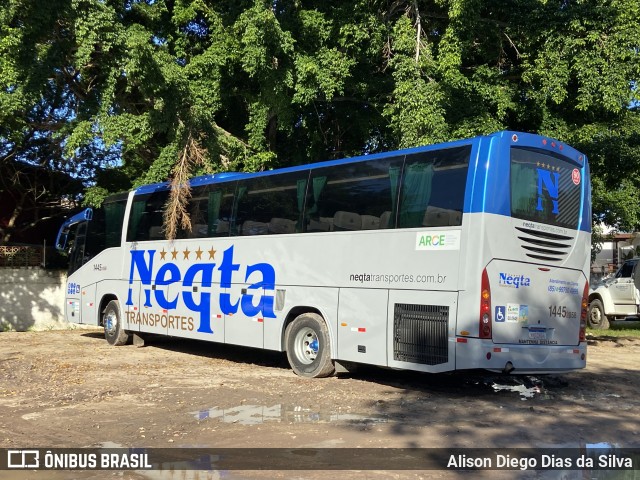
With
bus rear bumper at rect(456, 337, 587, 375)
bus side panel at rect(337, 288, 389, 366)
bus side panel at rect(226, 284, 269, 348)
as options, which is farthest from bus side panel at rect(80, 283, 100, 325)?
bus rear bumper at rect(456, 337, 587, 375)

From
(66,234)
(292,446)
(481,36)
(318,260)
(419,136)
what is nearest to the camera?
(292,446)

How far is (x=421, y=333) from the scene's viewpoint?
927 centimetres

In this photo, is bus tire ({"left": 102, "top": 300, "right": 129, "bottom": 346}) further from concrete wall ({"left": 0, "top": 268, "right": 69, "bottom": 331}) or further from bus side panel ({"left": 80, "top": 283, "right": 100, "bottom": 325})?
concrete wall ({"left": 0, "top": 268, "right": 69, "bottom": 331})

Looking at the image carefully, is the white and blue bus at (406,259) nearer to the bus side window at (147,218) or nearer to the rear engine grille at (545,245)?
the rear engine grille at (545,245)

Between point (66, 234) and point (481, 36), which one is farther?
point (66, 234)

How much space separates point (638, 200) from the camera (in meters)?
17.8

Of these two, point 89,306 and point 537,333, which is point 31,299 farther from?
point 537,333

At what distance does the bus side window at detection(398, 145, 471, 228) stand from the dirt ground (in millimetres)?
2341

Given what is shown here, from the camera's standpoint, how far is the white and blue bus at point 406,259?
8.83 metres

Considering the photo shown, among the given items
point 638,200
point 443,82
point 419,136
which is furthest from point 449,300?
point 638,200

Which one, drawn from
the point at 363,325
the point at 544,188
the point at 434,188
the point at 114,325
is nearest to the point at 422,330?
the point at 363,325

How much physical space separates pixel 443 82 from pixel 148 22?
7.50 m

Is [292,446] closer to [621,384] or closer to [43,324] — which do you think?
[621,384]

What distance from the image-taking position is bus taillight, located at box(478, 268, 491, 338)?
8.66 meters
